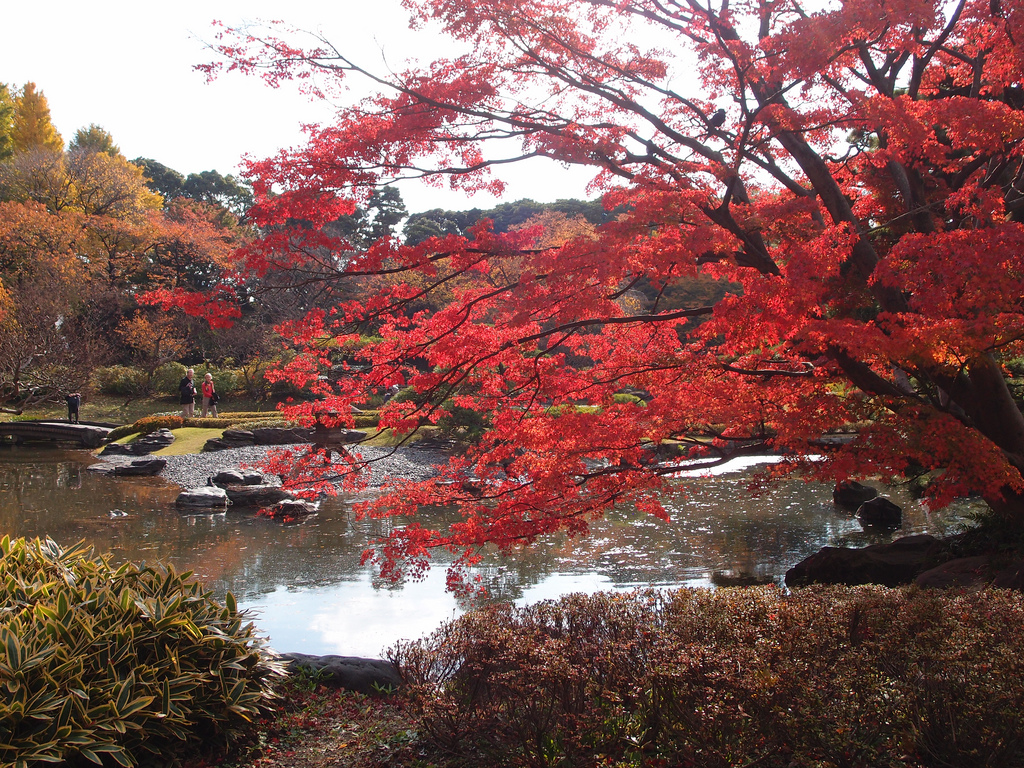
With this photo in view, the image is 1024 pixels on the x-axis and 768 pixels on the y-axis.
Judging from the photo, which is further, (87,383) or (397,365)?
(87,383)

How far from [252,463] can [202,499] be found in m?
1.93

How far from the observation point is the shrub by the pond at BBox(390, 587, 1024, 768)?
2266 millimetres

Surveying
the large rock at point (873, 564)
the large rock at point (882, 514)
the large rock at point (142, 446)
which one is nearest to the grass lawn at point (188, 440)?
the large rock at point (142, 446)

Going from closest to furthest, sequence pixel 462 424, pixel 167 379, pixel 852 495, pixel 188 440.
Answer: pixel 852 495 < pixel 188 440 < pixel 462 424 < pixel 167 379

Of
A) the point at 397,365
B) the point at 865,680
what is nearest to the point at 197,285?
the point at 397,365

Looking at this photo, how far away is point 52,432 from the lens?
1733 centimetres

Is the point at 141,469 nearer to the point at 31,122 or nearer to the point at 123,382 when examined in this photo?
the point at 123,382

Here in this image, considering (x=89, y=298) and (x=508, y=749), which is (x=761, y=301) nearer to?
(x=508, y=749)

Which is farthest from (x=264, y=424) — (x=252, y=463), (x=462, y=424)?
(x=462, y=424)

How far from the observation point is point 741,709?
2.29 metres

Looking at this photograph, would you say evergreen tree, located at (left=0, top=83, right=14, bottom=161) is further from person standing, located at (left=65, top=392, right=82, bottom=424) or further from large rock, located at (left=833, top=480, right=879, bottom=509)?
large rock, located at (left=833, top=480, right=879, bottom=509)

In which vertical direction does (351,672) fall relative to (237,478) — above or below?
below

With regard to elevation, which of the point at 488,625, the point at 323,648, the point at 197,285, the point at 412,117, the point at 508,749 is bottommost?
the point at 323,648

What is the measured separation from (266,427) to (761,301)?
14595mm
